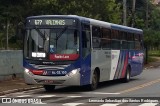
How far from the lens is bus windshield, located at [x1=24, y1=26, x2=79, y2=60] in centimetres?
1841

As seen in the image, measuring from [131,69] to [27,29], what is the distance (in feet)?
30.5

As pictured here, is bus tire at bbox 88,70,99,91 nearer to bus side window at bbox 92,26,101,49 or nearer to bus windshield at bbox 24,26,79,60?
bus side window at bbox 92,26,101,49

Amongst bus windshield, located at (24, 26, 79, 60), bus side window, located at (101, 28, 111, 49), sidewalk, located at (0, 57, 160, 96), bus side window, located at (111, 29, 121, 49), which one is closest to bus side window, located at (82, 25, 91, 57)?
bus windshield, located at (24, 26, 79, 60)

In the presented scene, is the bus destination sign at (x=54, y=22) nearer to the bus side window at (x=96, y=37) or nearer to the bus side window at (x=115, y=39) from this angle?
the bus side window at (x=96, y=37)

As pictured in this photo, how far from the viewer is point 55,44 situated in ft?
60.6

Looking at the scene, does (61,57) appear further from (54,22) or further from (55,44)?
(54,22)

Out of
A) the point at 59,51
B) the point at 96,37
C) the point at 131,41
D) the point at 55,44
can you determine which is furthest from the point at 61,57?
the point at 131,41

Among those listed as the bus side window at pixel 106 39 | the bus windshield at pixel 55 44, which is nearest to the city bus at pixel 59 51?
the bus windshield at pixel 55 44

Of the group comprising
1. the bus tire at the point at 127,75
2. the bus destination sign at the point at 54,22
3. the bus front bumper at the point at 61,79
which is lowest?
the bus tire at the point at 127,75

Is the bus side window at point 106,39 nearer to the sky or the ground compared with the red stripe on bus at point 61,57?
nearer to the sky

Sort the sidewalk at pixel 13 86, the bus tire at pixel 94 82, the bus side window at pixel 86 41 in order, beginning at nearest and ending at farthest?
the bus side window at pixel 86 41 → the sidewalk at pixel 13 86 → the bus tire at pixel 94 82

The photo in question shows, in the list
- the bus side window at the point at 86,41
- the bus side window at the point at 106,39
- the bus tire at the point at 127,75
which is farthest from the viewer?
the bus tire at the point at 127,75

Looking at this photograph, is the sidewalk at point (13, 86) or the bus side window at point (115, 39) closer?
the sidewalk at point (13, 86)

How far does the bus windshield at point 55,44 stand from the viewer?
60.4 feet
